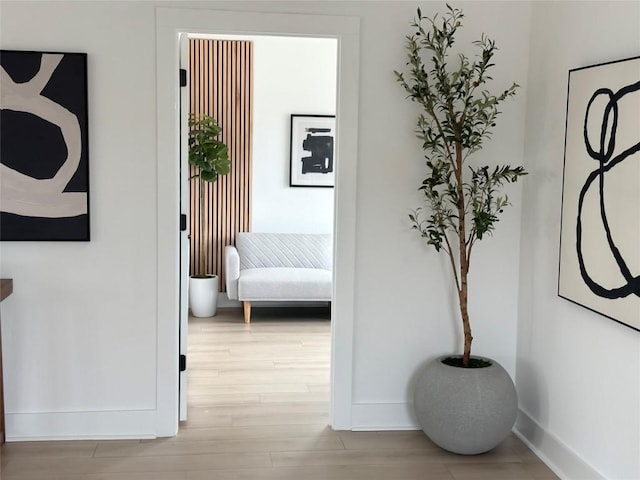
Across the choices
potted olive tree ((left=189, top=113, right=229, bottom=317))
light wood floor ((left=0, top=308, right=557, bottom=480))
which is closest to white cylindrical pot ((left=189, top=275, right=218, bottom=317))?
potted olive tree ((left=189, top=113, right=229, bottom=317))

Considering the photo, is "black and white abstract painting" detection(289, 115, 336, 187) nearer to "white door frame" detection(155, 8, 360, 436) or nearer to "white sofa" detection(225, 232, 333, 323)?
"white sofa" detection(225, 232, 333, 323)

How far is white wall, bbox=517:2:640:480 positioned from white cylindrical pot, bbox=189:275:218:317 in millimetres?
3440

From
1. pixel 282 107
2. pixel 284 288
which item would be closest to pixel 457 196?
pixel 284 288

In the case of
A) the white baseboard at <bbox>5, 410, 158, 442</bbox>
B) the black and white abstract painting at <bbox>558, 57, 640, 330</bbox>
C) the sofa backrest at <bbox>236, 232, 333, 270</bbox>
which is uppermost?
the black and white abstract painting at <bbox>558, 57, 640, 330</bbox>

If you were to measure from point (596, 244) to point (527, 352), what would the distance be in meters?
0.98

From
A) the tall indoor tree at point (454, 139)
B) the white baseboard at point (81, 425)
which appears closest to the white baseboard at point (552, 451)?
the tall indoor tree at point (454, 139)

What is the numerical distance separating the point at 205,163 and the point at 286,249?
1.11 metres

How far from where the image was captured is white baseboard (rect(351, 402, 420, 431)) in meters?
3.89

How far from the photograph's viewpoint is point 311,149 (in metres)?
7.08

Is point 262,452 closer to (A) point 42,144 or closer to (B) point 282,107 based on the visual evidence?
(A) point 42,144

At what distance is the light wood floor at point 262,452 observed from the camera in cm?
334

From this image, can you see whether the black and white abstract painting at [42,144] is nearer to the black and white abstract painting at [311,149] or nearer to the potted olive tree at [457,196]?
the potted olive tree at [457,196]

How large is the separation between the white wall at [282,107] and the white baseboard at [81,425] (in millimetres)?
3533

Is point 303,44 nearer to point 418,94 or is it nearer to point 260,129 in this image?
point 260,129
